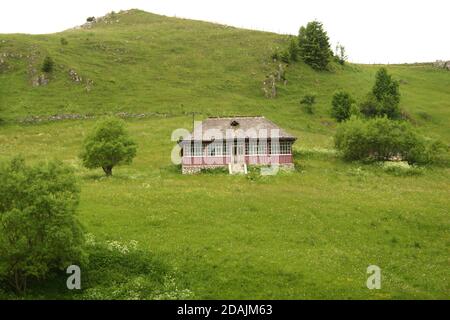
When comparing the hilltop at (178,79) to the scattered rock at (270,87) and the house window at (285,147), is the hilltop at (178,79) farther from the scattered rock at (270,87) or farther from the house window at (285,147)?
the house window at (285,147)

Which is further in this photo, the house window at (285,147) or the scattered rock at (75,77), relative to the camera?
the scattered rock at (75,77)

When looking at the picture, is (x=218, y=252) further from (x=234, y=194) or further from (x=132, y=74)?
(x=132, y=74)

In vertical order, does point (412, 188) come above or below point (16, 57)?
below

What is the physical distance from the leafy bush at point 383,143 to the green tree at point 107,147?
25103mm

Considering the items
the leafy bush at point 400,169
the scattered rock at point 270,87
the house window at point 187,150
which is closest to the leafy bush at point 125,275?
the house window at point 187,150

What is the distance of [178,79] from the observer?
103000mm

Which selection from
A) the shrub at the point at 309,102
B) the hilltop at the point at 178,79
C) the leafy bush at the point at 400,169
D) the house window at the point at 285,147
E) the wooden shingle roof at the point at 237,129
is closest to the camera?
the leafy bush at the point at 400,169

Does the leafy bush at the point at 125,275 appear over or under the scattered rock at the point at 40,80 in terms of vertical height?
under

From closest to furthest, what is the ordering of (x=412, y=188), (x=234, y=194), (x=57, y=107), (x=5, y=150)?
(x=234, y=194), (x=412, y=188), (x=5, y=150), (x=57, y=107)

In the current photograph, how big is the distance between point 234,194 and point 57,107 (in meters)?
Result: 50.6

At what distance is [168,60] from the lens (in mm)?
112812

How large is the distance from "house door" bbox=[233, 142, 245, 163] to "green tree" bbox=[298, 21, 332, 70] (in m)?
62.0

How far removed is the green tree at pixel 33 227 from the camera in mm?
24625
